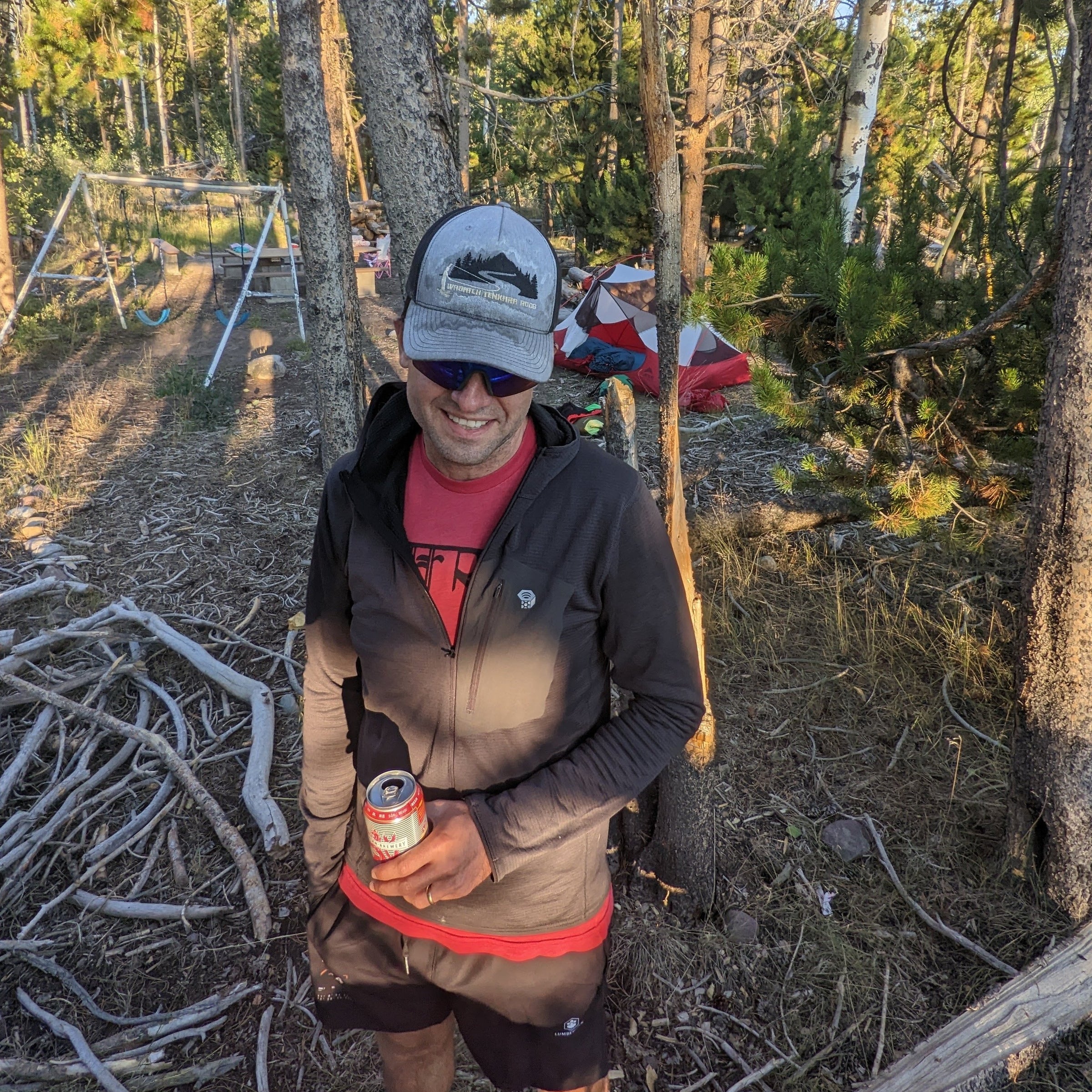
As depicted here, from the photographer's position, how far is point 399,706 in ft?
4.97

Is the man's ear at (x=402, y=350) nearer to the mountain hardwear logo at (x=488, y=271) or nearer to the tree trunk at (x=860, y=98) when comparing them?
the mountain hardwear logo at (x=488, y=271)

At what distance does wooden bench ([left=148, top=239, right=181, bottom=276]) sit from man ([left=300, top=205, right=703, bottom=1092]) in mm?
17959

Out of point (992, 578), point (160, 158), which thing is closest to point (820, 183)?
point (992, 578)

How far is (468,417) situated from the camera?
4.56 ft

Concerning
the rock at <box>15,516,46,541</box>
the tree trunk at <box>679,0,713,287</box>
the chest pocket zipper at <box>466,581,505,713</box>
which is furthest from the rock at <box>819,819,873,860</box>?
the tree trunk at <box>679,0,713,287</box>

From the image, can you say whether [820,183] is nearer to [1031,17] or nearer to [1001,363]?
[1031,17]

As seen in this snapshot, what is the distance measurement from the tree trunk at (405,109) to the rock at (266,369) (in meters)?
7.22

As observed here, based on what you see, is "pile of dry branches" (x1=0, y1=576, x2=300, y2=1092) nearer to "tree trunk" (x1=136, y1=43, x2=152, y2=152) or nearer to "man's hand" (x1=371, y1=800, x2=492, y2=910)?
"man's hand" (x1=371, y1=800, x2=492, y2=910)

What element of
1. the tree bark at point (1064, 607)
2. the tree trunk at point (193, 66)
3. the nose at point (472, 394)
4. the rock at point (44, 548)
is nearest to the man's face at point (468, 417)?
the nose at point (472, 394)

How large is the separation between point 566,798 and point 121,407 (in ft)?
27.9

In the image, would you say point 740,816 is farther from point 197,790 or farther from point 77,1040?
point 77,1040

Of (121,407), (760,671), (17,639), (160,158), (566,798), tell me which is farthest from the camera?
(160,158)

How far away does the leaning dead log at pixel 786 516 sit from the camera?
4.35m

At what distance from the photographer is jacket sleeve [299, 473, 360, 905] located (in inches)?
62.6
